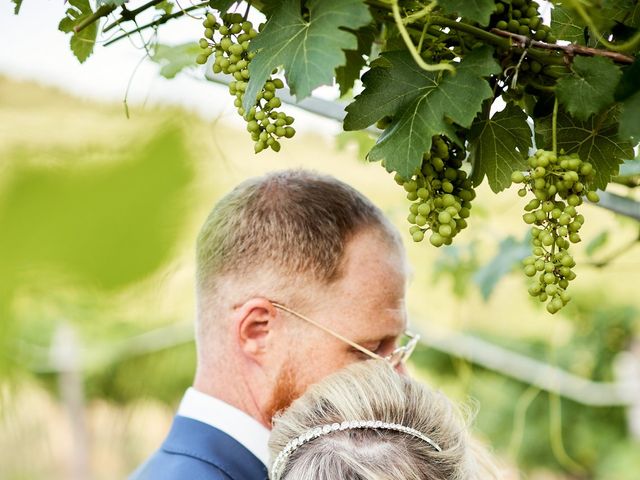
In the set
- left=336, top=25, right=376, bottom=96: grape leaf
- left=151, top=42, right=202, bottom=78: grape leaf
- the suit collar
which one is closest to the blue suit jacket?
the suit collar

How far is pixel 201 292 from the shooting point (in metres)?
1.67

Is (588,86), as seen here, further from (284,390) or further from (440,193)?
(284,390)

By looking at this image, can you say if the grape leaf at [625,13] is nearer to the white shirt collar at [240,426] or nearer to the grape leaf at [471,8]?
the grape leaf at [471,8]

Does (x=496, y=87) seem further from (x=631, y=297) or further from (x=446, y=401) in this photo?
(x=631, y=297)

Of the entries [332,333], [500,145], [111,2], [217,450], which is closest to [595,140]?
[500,145]

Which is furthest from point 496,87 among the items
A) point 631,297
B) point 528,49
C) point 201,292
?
point 631,297

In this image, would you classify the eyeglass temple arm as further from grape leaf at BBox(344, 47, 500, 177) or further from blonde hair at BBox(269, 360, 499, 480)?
grape leaf at BBox(344, 47, 500, 177)

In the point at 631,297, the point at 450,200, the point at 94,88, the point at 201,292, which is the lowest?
the point at 631,297

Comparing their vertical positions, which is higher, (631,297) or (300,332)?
(300,332)

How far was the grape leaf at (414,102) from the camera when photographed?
0.84 meters

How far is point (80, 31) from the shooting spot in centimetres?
105

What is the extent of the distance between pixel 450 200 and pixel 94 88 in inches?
23.1

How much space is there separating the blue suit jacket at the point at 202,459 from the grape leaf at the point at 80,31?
0.77 m

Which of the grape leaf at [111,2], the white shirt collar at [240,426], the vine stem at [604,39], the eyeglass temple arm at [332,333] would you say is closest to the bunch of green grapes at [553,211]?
the vine stem at [604,39]
